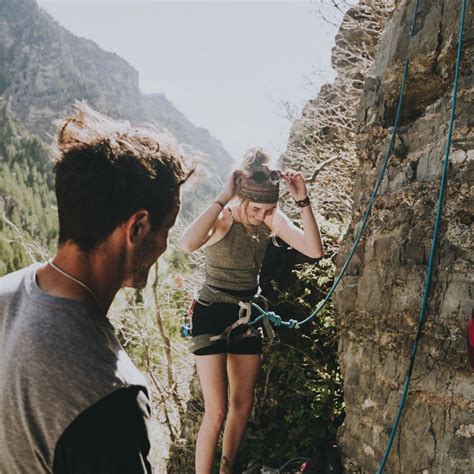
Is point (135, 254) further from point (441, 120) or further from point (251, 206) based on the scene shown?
point (441, 120)

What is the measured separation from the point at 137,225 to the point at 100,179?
143mm

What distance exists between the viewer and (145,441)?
949 mm

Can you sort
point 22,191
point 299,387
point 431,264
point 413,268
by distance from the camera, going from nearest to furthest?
point 431,264, point 413,268, point 299,387, point 22,191

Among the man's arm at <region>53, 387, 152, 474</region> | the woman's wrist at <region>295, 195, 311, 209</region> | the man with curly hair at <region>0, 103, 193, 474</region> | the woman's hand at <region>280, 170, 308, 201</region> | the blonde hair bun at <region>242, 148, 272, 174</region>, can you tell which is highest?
the blonde hair bun at <region>242, 148, 272, 174</region>

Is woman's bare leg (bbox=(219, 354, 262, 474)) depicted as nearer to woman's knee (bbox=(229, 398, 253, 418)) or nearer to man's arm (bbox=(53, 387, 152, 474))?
woman's knee (bbox=(229, 398, 253, 418))

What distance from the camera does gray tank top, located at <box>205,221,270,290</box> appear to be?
3070 millimetres

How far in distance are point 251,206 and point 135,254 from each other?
1886 millimetres

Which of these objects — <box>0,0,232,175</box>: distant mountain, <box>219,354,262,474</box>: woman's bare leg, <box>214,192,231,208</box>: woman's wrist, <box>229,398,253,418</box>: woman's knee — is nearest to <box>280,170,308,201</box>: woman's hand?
<box>214,192,231,208</box>: woman's wrist

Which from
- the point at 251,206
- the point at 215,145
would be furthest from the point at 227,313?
the point at 215,145

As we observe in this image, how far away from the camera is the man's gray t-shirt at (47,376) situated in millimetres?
917

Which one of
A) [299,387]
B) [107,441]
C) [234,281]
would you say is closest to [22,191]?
[299,387]

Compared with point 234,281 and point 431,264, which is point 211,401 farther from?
point 431,264

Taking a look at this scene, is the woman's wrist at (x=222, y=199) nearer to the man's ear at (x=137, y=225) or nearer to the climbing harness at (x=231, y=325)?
the climbing harness at (x=231, y=325)

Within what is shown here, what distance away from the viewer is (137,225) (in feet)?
3.77
